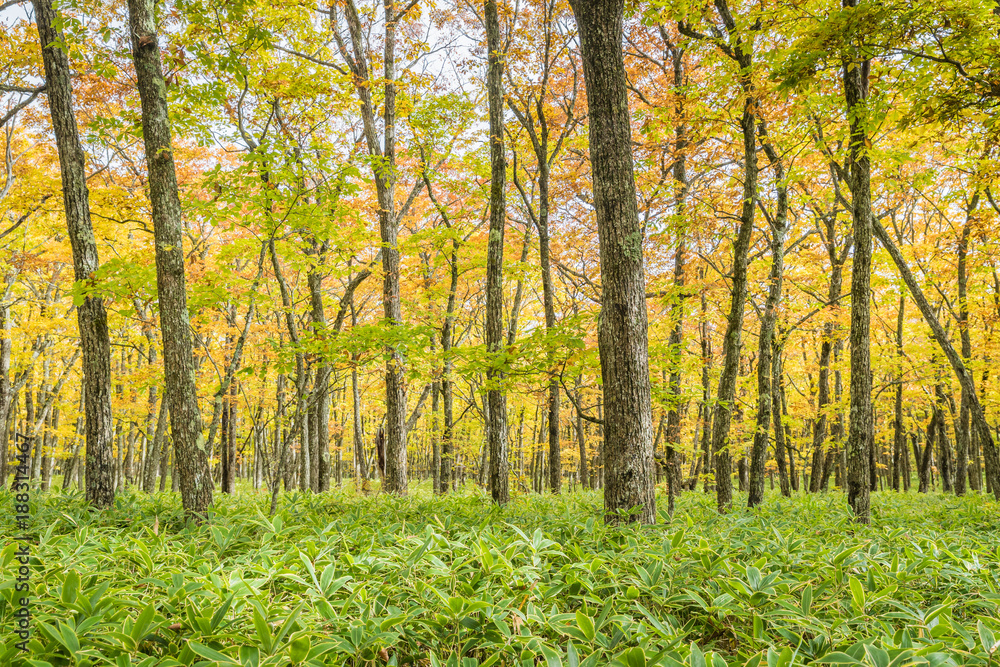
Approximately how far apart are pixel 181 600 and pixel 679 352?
19.3ft

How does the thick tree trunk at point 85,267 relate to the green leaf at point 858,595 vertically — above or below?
above

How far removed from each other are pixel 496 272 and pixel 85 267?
16.8 feet

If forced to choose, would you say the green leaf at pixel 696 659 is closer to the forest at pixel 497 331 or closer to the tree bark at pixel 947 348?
the forest at pixel 497 331

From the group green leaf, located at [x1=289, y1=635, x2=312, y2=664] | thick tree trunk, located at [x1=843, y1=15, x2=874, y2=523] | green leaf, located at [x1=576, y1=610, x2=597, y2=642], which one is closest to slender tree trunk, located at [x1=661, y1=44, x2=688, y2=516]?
thick tree trunk, located at [x1=843, y1=15, x2=874, y2=523]

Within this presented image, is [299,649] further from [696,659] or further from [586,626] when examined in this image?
[696,659]

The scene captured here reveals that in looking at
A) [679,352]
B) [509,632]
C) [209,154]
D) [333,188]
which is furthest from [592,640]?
[209,154]

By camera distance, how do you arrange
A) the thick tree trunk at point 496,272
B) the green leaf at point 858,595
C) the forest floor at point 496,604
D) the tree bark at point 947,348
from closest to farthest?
1. the forest floor at point 496,604
2. the green leaf at point 858,595
3. the thick tree trunk at point 496,272
4. the tree bark at point 947,348

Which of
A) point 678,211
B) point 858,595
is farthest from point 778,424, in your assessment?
point 858,595

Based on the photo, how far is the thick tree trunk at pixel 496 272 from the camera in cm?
708

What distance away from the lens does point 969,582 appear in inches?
122

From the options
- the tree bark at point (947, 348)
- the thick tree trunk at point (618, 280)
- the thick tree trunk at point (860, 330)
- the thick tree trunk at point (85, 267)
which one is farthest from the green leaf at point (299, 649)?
the tree bark at point (947, 348)

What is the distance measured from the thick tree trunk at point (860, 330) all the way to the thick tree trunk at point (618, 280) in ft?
11.8

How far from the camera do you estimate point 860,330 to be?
6512mm

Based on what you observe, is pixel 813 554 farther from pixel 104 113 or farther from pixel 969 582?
pixel 104 113
